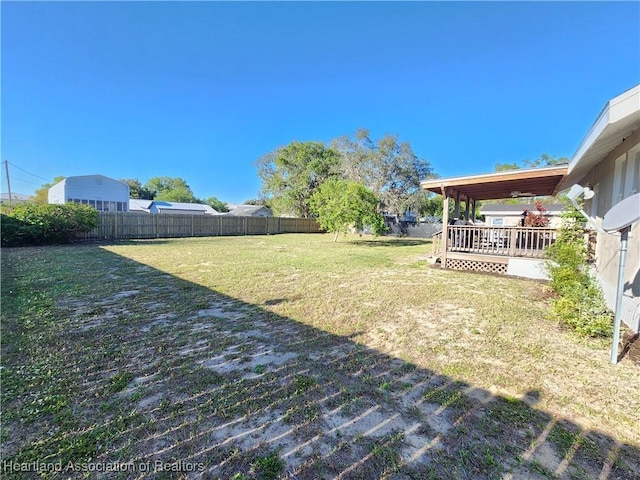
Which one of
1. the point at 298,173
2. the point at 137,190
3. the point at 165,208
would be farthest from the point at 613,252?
the point at 137,190

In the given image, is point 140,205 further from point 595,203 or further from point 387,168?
point 595,203

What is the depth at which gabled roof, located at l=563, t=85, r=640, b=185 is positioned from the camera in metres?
3.13

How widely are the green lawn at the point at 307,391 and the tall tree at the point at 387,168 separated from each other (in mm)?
24256

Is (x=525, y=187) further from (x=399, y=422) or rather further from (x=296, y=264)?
(x=399, y=422)

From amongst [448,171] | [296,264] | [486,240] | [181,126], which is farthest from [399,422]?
[448,171]

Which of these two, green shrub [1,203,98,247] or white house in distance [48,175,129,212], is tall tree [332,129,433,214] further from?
green shrub [1,203,98,247]

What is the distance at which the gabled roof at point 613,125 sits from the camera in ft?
10.3

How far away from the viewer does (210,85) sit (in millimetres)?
17953

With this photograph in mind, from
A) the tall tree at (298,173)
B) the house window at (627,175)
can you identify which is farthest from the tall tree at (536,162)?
the house window at (627,175)

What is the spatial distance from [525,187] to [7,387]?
1256 centimetres

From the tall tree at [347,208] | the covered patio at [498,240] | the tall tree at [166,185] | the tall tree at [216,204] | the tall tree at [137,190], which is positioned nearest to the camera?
the covered patio at [498,240]

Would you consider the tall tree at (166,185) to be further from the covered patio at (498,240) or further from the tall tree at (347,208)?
the covered patio at (498,240)

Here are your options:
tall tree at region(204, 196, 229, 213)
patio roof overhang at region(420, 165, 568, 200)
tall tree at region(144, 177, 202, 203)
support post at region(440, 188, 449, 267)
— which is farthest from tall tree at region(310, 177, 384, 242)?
tall tree at region(144, 177, 202, 203)

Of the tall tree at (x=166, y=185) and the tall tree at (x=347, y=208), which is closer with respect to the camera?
the tall tree at (x=347, y=208)
